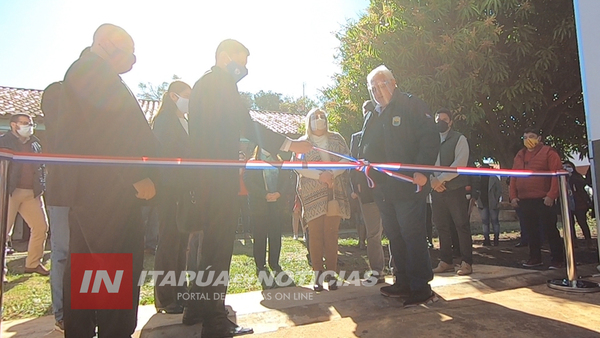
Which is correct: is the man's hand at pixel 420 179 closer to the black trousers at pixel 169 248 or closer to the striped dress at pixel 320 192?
the striped dress at pixel 320 192

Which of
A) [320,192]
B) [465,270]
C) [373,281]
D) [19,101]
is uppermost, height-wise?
[19,101]

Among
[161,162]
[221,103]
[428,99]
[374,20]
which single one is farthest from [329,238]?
[374,20]

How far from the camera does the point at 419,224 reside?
130 inches

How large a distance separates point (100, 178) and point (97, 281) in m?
0.56

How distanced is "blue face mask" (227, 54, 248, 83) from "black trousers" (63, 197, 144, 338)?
1.26 meters

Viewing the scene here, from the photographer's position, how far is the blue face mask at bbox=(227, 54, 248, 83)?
9.64 feet

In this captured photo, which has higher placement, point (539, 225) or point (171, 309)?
point (539, 225)

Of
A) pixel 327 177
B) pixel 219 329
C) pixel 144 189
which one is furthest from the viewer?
pixel 327 177

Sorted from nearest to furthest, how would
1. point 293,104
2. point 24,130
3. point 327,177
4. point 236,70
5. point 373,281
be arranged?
1. point 236,70
2. point 327,177
3. point 373,281
4. point 24,130
5. point 293,104

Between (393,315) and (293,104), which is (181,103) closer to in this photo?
(393,315)

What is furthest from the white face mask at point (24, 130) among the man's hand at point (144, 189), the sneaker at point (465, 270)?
the sneaker at point (465, 270)

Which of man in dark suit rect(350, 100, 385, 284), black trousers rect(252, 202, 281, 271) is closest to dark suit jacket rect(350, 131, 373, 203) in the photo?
man in dark suit rect(350, 100, 385, 284)

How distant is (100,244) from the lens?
2.06 metres

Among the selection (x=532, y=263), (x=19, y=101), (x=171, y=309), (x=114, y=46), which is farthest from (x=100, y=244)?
(x=19, y=101)
